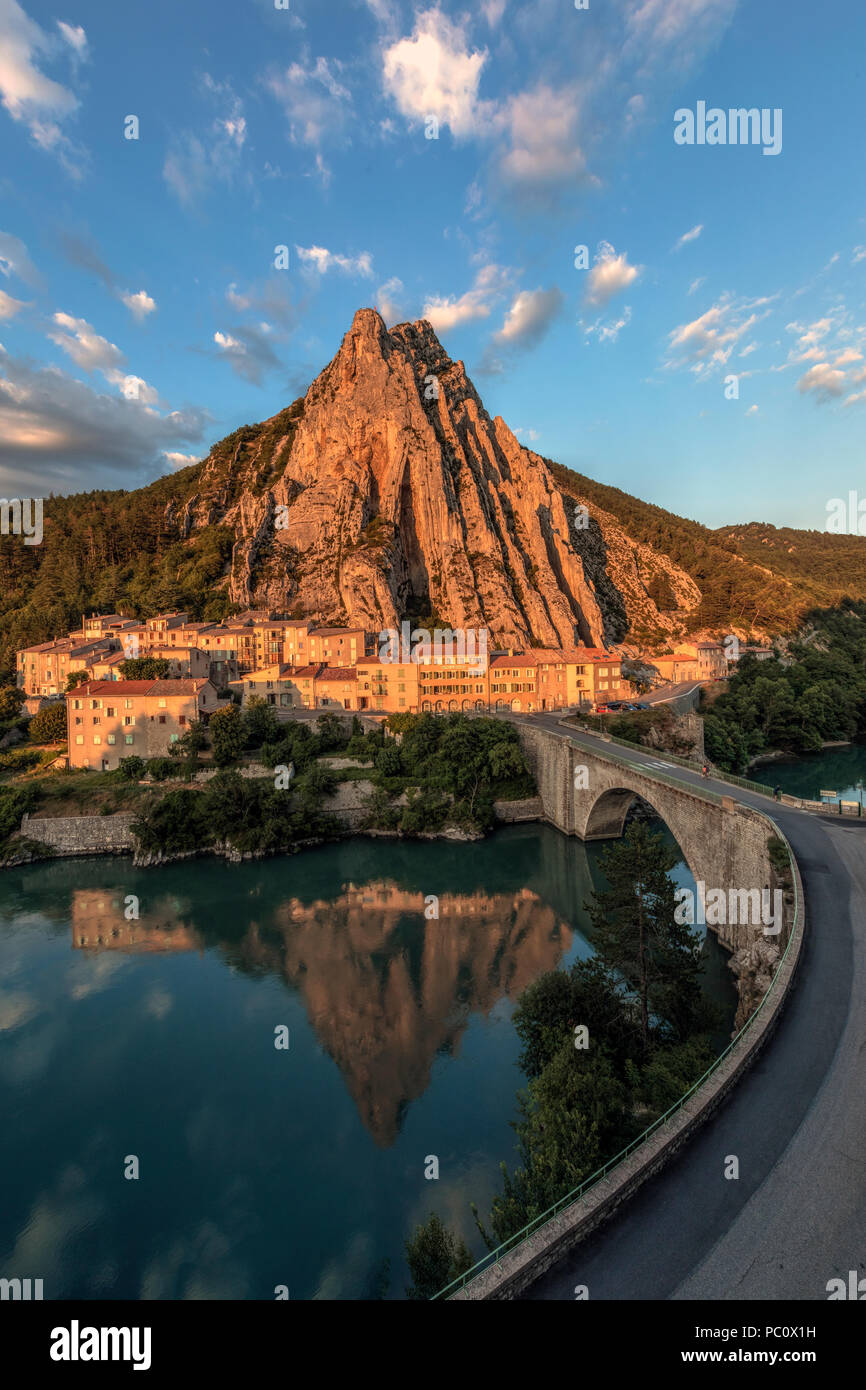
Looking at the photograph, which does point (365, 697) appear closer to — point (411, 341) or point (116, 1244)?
point (116, 1244)

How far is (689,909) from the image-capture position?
22.3 metres

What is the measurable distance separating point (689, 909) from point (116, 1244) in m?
19.4

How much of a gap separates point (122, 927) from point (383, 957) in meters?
12.3

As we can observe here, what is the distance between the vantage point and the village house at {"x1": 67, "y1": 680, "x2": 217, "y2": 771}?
3944 cm

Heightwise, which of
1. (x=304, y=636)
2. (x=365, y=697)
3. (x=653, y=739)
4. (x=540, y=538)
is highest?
(x=540, y=538)

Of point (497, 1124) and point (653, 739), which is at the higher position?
point (653, 739)

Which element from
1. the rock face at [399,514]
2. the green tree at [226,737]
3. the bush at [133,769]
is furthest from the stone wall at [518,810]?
the rock face at [399,514]

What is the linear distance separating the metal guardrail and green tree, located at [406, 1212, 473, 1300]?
0.93 ft

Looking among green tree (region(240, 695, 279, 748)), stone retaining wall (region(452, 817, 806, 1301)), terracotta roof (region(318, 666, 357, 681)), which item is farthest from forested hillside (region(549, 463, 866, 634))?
stone retaining wall (region(452, 817, 806, 1301))

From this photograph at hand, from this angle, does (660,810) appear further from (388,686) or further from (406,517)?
(406,517)

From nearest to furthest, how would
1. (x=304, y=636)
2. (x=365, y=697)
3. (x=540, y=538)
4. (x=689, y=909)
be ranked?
(x=689, y=909), (x=365, y=697), (x=304, y=636), (x=540, y=538)

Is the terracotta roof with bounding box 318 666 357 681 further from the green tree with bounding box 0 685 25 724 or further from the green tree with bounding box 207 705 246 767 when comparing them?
the green tree with bounding box 0 685 25 724
